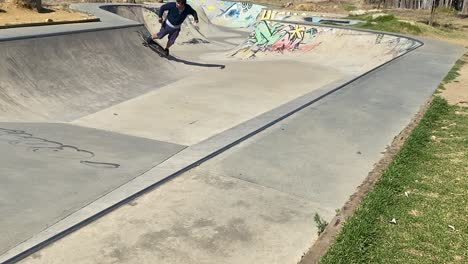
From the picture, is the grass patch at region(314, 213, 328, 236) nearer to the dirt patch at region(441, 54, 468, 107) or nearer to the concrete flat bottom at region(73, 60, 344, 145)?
the concrete flat bottom at region(73, 60, 344, 145)

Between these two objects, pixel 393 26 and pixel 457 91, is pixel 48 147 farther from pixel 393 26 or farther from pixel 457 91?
pixel 393 26

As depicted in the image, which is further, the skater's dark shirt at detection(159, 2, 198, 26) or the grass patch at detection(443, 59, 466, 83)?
the skater's dark shirt at detection(159, 2, 198, 26)

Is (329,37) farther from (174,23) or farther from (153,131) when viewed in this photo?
(153,131)

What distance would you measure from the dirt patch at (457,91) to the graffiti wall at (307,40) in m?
6.81

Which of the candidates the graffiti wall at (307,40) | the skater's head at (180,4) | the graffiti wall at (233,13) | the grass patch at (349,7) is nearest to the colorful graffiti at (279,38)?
the graffiti wall at (307,40)

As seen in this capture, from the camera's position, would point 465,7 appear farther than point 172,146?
Yes

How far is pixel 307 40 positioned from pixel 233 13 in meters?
14.7

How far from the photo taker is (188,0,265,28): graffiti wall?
34.1 m

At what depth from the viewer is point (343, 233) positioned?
4062 millimetres

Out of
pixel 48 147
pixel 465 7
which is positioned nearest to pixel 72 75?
pixel 48 147

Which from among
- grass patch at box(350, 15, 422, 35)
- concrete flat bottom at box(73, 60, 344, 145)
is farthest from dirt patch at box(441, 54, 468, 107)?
grass patch at box(350, 15, 422, 35)

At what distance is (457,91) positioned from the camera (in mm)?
10812

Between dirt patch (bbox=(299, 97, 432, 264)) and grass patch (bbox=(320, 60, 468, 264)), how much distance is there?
0.24ft

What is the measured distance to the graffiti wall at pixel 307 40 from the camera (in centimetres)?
1948
